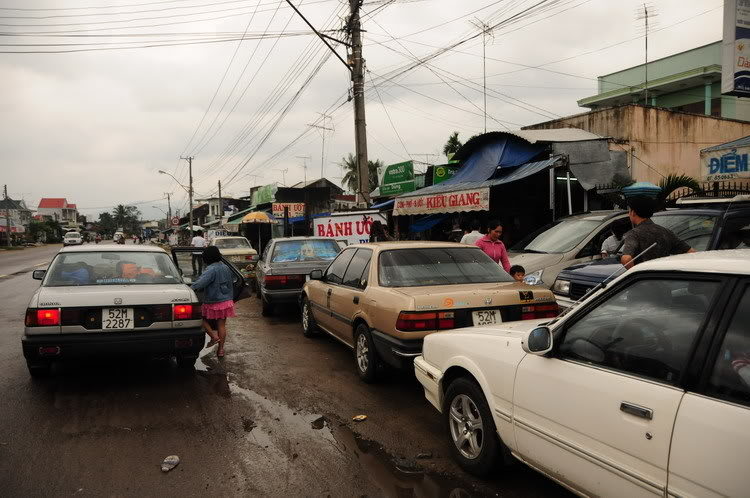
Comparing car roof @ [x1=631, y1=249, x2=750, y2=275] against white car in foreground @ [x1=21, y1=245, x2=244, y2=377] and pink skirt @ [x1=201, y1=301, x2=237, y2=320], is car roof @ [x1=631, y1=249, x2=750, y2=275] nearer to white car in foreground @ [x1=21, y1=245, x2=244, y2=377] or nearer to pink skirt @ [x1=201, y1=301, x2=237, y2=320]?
white car in foreground @ [x1=21, y1=245, x2=244, y2=377]

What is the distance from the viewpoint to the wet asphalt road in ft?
10.8

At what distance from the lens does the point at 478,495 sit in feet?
10.4

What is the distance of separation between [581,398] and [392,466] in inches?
63.4

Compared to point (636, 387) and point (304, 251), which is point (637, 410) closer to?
point (636, 387)

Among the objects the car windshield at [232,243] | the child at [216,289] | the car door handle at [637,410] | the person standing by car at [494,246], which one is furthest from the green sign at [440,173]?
the car door handle at [637,410]

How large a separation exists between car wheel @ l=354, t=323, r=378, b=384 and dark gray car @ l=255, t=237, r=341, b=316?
357cm

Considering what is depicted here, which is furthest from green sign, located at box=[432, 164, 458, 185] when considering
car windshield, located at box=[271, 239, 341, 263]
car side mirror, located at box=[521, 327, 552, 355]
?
car side mirror, located at box=[521, 327, 552, 355]

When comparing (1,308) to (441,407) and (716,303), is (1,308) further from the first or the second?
(716,303)

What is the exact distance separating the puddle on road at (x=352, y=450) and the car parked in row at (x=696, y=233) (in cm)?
300

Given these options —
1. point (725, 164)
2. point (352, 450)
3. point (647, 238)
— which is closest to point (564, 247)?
point (647, 238)

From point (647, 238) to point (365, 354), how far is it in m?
2.97

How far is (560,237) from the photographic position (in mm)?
8586

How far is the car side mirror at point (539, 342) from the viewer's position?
8.93ft

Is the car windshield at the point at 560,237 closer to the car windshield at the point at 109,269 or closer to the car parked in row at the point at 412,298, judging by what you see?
the car parked in row at the point at 412,298
